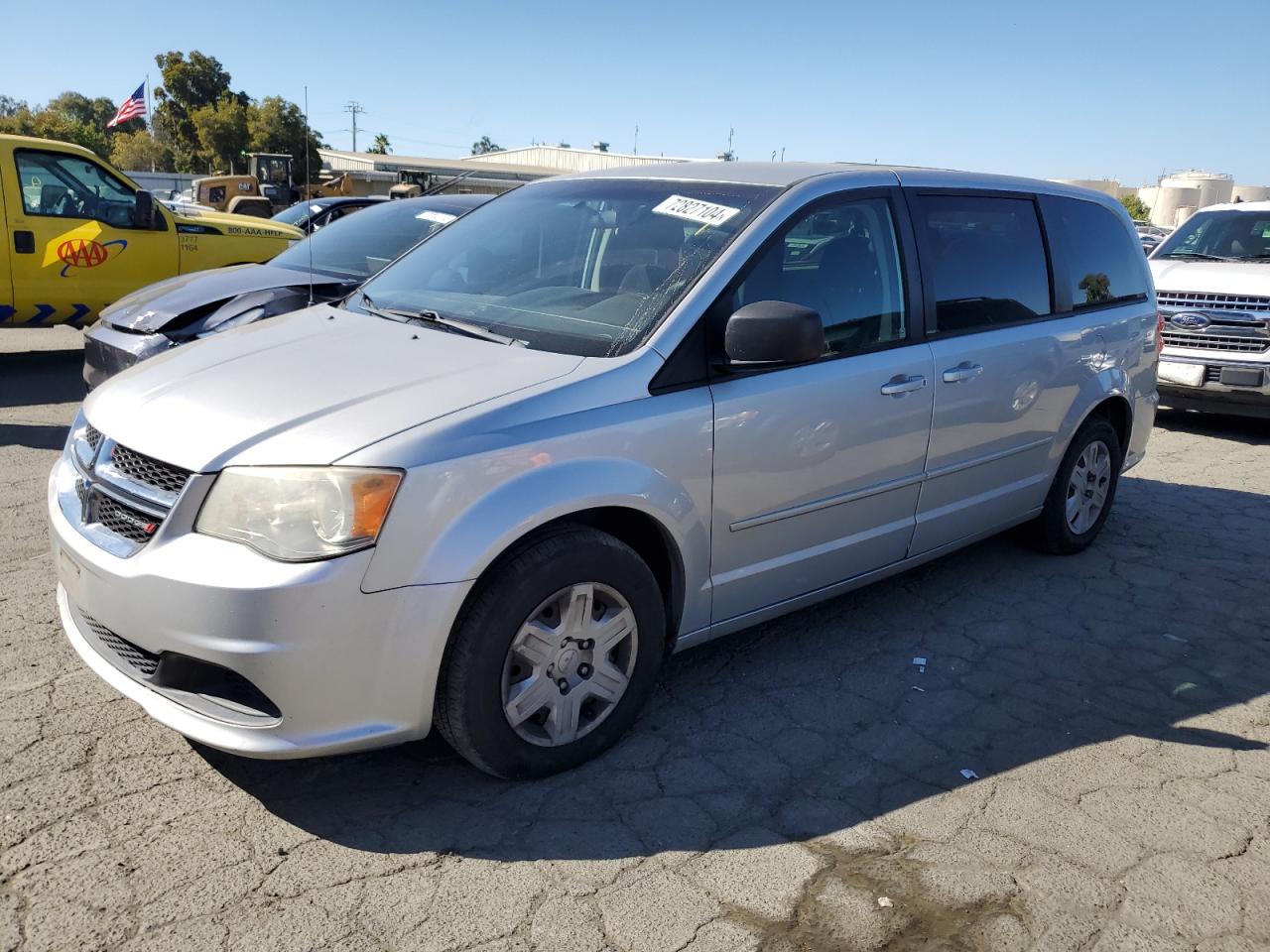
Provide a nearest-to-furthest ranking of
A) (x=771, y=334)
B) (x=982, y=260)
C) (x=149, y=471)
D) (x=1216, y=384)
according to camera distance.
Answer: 1. (x=149, y=471)
2. (x=771, y=334)
3. (x=982, y=260)
4. (x=1216, y=384)

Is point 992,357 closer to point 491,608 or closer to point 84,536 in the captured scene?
point 491,608

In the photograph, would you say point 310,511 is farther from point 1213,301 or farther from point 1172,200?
point 1172,200

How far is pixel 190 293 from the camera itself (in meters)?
6.61

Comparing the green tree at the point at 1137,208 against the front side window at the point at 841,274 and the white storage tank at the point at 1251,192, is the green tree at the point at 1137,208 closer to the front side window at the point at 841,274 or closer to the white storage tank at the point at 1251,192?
the white storage tank at the point at 1251,192

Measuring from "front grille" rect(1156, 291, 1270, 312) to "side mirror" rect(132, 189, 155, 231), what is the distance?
8491 mm

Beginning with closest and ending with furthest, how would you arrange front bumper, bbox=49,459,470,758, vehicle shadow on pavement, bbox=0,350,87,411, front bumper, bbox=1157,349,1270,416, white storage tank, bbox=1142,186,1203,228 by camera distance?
front bumper, bbox=49,459,470,758 → vehicle shadow on pavement, bbox=0,350,87,411 → front bumper, bbox=1157,349,1270,416 → white storage tank, bbox=1142,186,1203,228

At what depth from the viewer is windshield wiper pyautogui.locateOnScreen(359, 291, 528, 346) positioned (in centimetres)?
334

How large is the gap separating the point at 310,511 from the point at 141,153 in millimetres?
70103

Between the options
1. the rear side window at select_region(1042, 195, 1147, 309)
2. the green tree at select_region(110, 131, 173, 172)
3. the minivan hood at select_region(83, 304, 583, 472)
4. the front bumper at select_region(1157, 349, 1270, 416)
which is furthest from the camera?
the green tree at select_region(110, 131, 173, 172)

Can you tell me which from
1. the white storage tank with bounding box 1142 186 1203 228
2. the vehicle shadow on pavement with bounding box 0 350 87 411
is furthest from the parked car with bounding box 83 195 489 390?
the white storage tank with bounding box 1142 186 1203 228

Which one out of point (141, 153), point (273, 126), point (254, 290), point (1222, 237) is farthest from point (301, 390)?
point (141, 153)

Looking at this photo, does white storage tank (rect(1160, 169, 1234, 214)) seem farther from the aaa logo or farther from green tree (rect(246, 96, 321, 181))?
the aaa logo

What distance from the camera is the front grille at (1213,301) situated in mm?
8289

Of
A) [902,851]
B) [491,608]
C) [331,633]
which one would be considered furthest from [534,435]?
[902,851]
